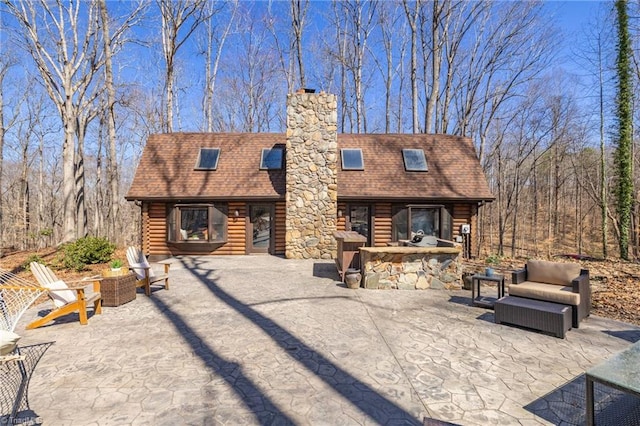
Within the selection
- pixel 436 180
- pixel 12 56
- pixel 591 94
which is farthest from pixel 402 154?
pixel 12 56

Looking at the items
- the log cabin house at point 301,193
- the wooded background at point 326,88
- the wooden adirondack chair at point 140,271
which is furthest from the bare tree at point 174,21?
the wooden adirondack chair at point 140,271

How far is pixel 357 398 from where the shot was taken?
3041mm

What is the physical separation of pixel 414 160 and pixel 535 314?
893 cm

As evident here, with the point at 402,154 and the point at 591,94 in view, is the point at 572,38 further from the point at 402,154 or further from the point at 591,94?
the point at 402,154

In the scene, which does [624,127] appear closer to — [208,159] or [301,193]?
[301,193]

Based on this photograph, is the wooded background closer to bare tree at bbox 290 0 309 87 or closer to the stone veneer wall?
bare tree at bbox 290 0 309 87

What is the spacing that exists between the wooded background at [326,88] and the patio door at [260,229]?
263 inches

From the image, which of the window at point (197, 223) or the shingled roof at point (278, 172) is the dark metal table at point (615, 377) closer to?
the shingled roof at point (278, 172)

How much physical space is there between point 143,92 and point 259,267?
1745cm

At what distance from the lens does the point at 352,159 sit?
1266 cm

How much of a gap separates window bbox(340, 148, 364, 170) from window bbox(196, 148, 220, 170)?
523cm

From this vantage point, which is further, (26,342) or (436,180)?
(436,180)

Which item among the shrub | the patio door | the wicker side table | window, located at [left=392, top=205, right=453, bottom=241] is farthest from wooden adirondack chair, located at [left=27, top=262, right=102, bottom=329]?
window, located at [left=392, top=205, right=453, bottom=241]

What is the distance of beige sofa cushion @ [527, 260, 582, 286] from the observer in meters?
5.10
